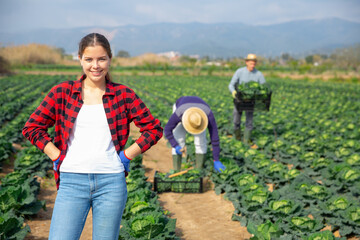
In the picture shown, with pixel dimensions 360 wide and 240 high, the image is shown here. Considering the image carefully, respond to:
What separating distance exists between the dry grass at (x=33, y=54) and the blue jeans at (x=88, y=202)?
53212 mm

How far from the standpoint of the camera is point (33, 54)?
185ft

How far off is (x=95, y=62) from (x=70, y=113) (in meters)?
0.34

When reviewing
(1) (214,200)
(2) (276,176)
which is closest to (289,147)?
(2) (276,176)

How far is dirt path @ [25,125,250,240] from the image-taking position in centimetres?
418

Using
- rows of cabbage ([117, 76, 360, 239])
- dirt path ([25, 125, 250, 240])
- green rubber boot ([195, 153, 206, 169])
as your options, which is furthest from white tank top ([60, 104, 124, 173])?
green rubber boot ([195, 153, 206, 169])

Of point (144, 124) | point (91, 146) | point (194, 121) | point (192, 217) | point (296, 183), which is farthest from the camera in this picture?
point (296, 183)

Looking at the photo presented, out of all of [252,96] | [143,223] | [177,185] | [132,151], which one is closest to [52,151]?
[132,151]

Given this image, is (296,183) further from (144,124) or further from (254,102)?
(144,124)

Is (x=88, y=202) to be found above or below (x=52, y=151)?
below

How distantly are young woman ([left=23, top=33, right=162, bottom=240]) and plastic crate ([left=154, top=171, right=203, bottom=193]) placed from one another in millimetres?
3304

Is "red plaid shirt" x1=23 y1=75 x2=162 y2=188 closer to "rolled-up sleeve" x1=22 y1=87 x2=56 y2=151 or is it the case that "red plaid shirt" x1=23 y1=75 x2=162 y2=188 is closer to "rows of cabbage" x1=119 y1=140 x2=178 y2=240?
"rolled-up sleeve" x1=22 y1=87 x2=56 y2=151

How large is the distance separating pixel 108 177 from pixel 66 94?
22.5 inches

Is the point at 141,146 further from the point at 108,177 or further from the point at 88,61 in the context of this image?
the point at 88,61

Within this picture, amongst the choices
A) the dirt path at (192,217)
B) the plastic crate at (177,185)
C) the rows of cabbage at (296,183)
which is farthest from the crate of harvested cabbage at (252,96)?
the plastic crate at (177,185)
